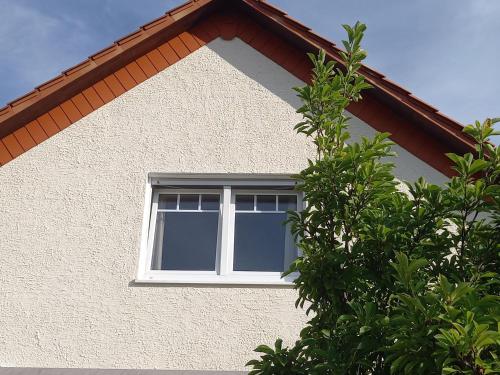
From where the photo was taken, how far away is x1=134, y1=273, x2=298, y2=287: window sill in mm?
6949

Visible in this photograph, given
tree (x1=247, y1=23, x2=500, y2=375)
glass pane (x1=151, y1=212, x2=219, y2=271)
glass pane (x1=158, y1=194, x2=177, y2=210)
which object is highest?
glass pane (x1=158, y1=194, x2=177, y2=210)

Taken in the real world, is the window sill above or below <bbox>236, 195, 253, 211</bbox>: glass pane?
below

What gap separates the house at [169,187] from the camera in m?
6.75

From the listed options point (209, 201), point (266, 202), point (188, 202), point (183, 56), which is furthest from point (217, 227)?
point (183, 56)

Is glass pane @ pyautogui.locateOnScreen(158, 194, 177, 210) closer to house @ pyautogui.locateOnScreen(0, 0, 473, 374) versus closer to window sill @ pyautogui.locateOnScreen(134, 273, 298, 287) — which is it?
house @ pyautogui.locateOnScreen(0, 0, 473, 374)

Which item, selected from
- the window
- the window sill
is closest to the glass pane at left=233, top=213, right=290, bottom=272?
the window

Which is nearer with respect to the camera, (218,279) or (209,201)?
(218,279)

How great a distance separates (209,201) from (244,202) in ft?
1.40

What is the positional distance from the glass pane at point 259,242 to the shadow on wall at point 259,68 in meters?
1.53

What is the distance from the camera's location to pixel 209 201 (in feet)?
25.6

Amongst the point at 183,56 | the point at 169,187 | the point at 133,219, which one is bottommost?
the point at 133,219

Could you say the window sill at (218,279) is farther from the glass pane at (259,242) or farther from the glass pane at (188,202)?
the glass pane at (188,202)

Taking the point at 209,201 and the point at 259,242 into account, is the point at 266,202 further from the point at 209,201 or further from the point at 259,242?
the point at 209,201

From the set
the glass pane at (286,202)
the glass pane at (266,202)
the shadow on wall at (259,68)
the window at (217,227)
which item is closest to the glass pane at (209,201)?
the window at (217,227)
